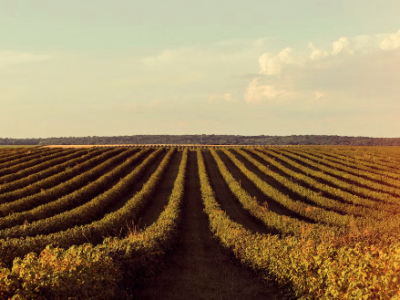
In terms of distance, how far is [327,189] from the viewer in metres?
41.1

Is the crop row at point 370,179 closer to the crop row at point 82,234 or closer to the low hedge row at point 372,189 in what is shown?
the low hedge row at point 372,189

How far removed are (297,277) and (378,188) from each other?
35.1 m

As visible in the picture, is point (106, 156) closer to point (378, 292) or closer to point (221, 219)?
point (221, 219)

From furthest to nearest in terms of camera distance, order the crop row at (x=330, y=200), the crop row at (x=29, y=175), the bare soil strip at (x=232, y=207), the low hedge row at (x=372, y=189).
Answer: the crop row at (x=29, y=175), the low hedge row at (x=372, y=189), the crop row at (x=330, y=200), the bare soil strip at (x=232, y=207)

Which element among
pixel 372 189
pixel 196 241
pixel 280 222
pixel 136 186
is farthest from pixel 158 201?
pixel 372 189

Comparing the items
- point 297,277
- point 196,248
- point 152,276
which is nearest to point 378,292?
point 297,277

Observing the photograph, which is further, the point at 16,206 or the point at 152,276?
the point at 16,206

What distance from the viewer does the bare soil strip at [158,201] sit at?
102 ft

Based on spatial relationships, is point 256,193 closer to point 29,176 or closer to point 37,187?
point 37,187

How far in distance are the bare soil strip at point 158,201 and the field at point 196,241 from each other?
0.48ft

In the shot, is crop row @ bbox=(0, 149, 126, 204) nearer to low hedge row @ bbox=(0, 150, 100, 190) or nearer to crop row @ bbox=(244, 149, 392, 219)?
low hedge row @ bbox=(0, 150, 100, 190)

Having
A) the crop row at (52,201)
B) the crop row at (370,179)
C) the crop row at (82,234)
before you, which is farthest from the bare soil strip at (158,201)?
the crop row at (370,179)

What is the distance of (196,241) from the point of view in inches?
968

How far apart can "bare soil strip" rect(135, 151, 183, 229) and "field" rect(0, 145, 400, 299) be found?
145mm
